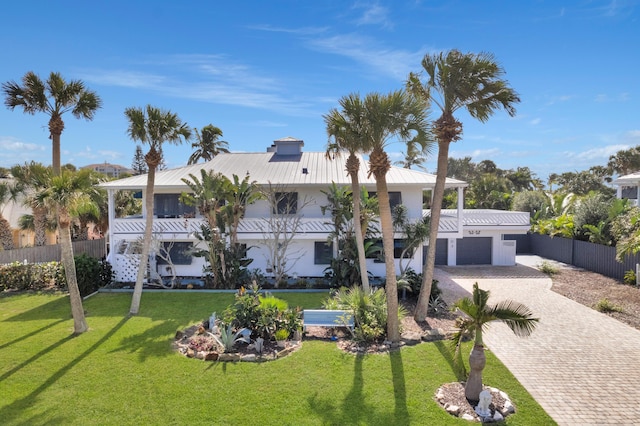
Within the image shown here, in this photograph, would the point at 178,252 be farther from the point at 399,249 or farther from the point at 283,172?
the point at 399,249

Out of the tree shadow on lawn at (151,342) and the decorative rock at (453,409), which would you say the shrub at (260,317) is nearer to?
the tree shadow on lawn at (151,342)

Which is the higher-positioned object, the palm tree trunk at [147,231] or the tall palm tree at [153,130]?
the tall palm tree at [153,130]

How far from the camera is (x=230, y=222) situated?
61.2 feet

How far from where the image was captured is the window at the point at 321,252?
2073 cm

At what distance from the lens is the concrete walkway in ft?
26.9

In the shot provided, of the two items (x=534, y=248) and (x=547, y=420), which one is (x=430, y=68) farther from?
(x=534, y=248)

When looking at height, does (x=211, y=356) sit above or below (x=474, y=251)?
below

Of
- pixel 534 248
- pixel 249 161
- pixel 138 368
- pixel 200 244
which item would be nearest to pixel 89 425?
pixel 138 368

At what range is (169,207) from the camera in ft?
71.3

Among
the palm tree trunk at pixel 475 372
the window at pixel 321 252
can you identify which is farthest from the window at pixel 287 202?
the palm tree trunk at pixel 475 372

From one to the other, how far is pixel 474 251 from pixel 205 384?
2105cm

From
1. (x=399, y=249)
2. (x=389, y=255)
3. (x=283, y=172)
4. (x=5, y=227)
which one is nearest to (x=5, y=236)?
(x=5, y=227)

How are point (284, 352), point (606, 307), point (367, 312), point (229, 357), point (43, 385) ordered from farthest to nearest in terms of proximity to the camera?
point (606, 307) → point (367, 312) → point (284, 352) → point (229, 357) → point (43, 385)

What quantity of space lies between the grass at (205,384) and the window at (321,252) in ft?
29.9
